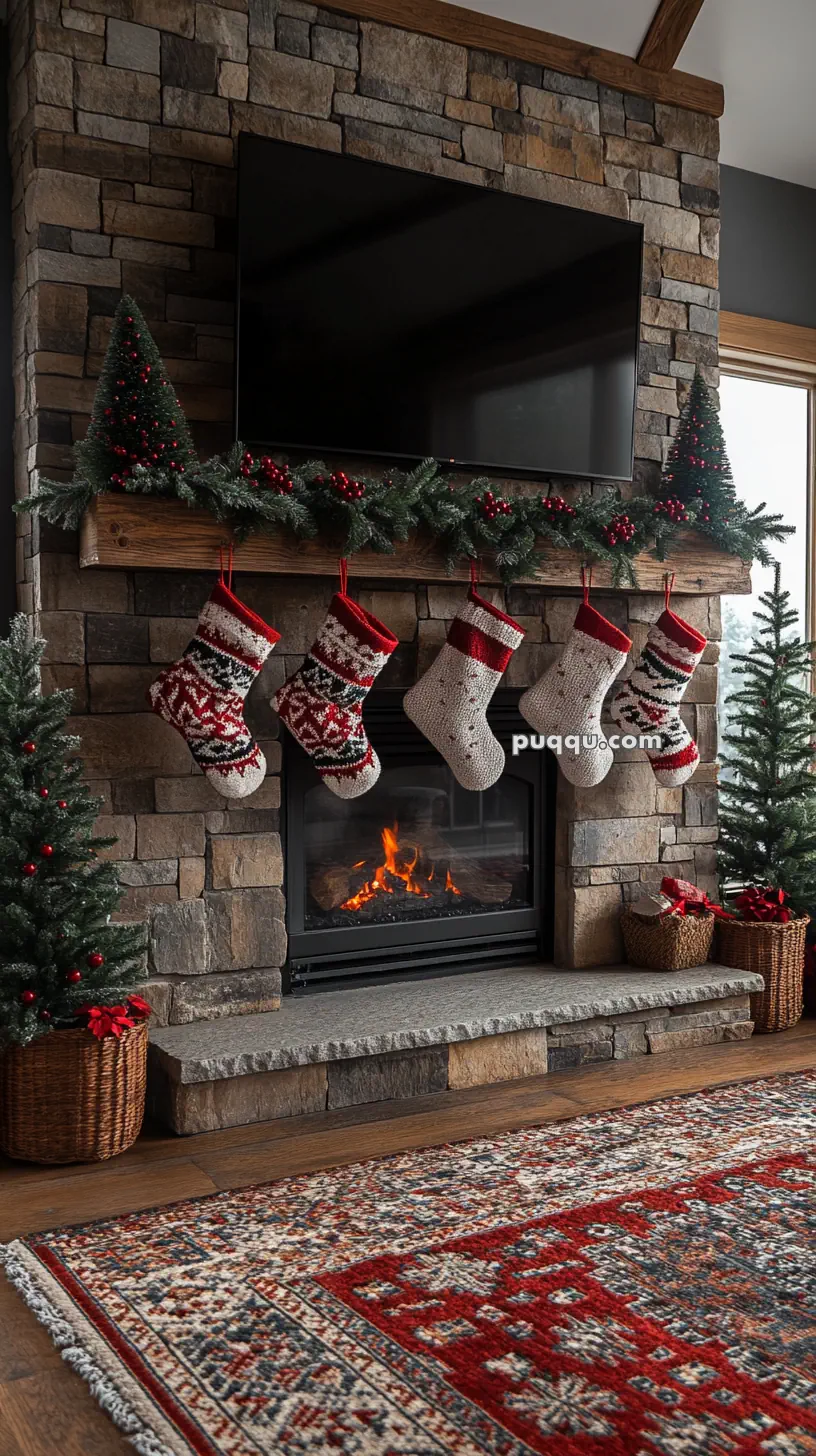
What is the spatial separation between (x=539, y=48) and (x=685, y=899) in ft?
7.88

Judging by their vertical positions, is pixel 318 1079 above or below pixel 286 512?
below

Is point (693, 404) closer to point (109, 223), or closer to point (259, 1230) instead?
point (109, 223)

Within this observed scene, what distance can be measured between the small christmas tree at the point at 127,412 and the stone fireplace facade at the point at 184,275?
190 millimetres

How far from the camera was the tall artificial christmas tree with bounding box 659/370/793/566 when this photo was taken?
3.45 m

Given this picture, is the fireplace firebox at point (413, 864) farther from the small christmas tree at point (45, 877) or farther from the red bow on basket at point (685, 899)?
the small christmas tree at point (45, 877)

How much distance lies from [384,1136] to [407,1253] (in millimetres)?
584

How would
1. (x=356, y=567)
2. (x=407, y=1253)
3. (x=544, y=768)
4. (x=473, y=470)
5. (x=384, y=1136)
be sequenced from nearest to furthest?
(x=407, y=1253), (x=384, y=1136), (x=356, y=567), (x=473, y=470), (x=544, y=768)

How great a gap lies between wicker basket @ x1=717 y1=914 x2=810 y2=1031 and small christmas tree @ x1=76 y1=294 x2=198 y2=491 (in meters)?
2.07

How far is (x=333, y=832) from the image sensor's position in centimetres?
336

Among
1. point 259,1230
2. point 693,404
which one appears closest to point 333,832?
point 259,1230

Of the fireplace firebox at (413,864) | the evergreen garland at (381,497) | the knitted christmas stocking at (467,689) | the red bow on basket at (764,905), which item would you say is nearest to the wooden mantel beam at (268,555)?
the evergreen garland at (381,497)

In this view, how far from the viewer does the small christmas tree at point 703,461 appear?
11.3 feet

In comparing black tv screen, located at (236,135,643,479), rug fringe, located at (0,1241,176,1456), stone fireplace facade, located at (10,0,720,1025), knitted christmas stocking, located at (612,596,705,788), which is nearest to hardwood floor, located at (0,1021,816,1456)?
rug fringe, located at (0,1241,176,1456)

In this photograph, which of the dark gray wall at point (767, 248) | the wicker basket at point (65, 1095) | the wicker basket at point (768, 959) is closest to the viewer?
the wicker basket at point (65, 1095)
